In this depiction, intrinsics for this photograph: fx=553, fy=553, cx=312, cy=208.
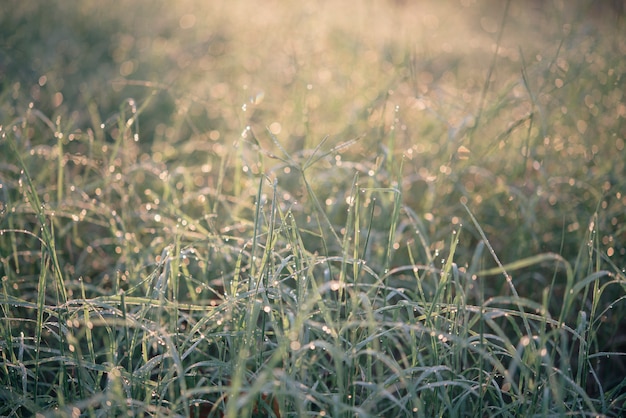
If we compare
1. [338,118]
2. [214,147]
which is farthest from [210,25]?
[214,147]

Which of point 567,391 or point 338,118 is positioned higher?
point 338,118

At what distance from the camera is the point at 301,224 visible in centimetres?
157

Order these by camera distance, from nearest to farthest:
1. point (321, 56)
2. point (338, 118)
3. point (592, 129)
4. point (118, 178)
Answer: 1. point (118, 178)
2. point (592, 129)
3. point (338, 118)
4. point (321, 56)

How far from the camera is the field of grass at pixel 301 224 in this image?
96 centimetres

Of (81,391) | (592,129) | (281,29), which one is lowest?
(81,391)

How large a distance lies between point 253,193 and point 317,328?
64 centimetres

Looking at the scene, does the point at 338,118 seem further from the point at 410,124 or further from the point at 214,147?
the point at 214,147

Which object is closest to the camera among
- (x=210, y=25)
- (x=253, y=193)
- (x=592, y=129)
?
(x=253, y=193)

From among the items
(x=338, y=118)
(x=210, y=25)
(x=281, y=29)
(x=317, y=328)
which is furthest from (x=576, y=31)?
(x=210, y=25)

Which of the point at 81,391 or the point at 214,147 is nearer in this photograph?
the point at 81,391

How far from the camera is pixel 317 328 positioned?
104 centimetres

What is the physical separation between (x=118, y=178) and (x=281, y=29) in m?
2.24

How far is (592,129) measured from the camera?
6.97 feet

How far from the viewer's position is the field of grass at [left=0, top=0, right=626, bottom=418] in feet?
3.15
